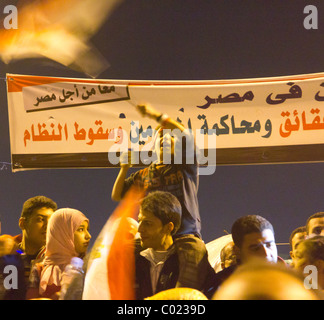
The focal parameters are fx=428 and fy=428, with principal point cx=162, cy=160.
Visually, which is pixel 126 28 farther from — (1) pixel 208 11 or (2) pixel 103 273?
(2) pixel 103 273

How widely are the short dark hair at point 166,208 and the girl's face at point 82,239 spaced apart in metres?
0.35

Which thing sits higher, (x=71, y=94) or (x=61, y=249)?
(x=71, y=94)

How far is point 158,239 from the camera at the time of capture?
200 centimetres

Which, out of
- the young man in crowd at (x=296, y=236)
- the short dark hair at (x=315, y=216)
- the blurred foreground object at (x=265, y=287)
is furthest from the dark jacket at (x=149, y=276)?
the blurred foreground object at (x=265, y=287)

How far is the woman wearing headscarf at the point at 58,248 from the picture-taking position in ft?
6.89

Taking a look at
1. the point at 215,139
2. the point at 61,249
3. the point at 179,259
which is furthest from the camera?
the point at 215,139

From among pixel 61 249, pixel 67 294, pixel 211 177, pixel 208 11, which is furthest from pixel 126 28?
pixel 67 294

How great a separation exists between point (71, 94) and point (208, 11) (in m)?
0.89

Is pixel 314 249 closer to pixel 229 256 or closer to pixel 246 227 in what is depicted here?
pixel 246 227

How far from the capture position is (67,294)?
2055mm

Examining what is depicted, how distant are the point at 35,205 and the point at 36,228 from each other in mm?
121

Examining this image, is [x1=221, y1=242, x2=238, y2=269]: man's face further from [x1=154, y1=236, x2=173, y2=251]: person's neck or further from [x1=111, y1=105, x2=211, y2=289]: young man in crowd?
[x1=154, y1=236, x2=173, y2=251]: person's neck

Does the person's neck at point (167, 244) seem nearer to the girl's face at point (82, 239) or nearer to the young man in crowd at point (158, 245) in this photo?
the young man in crowd at point (158, 245)

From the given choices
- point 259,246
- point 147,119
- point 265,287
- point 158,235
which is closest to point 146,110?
point 147,119
